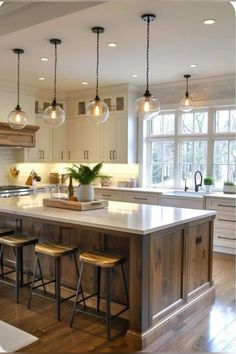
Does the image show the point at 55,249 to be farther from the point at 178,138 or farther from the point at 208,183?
the point at 178,138

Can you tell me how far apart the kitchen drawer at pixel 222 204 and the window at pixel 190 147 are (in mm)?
733

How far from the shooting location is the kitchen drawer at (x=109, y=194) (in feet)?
20.3

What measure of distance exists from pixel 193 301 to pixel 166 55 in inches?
117

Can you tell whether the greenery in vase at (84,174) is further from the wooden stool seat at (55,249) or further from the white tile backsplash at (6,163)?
the white tile backsplash at (6,163)

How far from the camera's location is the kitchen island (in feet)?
8.77

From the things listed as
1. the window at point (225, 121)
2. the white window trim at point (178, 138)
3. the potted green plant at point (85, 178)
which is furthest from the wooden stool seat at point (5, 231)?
the window at point (225, 121)

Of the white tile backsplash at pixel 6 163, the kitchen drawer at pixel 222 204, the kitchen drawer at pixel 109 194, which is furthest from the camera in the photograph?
the white tile backsplash at pixel 6 163

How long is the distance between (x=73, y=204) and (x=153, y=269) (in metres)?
1.18

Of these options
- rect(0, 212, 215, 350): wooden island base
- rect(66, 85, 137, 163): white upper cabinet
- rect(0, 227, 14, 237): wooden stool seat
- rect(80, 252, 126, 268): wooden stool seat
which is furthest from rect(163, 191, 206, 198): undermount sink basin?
rect(80, 252, 126, 268): wooden stool seat

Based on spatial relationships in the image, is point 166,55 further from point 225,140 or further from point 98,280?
point 98,280

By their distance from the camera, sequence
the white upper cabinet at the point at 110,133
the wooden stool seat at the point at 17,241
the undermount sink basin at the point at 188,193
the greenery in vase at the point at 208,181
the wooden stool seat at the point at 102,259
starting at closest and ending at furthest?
the wooden stool seat at the point at 102,259 < the wooden stool seat at the point at 17,241 < the undermount sink basin at the point at 188,193 < the greenery in vase at the point at 208,181 < the white upper cabinet at the point at 110,133

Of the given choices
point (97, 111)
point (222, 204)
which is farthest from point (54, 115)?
point (222, 204)

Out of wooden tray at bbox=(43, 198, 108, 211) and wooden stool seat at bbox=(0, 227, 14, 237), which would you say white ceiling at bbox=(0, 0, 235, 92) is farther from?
wooden stool seat at bbox=(0, 227, 14, 237)

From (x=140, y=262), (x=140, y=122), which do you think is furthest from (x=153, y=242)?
(x=140, y=122)
